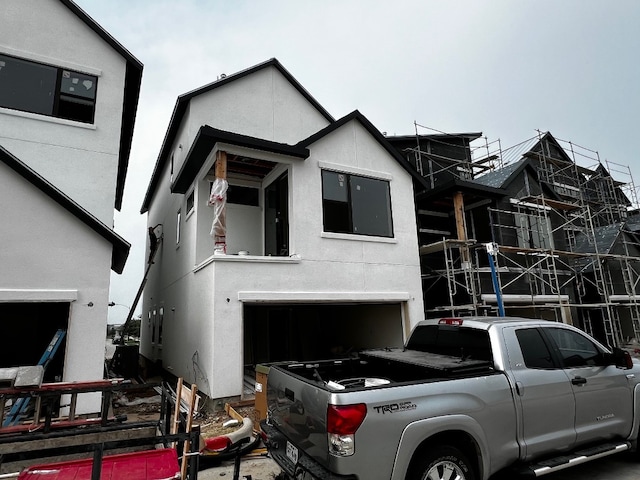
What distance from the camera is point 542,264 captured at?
14094 millimetres

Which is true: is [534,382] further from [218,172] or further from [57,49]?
[57,49]

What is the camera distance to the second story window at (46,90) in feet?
27.9

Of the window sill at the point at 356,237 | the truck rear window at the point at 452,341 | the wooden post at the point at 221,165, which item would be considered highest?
the wooden post at the point at 221,165

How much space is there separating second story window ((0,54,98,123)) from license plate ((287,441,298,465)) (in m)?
9.01

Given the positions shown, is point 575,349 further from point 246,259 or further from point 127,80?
point 127,80

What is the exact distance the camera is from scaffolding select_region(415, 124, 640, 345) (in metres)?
12.3

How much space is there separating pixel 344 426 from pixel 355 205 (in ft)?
25.4

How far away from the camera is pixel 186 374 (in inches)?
376

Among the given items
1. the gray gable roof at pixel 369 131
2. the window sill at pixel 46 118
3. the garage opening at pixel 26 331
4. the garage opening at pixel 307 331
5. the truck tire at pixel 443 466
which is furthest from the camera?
the garage opening at pixel 307 331

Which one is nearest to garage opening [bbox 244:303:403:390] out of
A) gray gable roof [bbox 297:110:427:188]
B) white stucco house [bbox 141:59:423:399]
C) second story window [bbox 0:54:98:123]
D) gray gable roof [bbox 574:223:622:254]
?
white stucco house [bbox 141:59:423:399]

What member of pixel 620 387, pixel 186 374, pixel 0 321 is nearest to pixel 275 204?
pixel 186 374

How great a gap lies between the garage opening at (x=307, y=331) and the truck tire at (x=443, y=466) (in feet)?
25.7

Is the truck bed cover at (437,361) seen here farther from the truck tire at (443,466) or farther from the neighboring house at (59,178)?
the neighboring house at (59,178)

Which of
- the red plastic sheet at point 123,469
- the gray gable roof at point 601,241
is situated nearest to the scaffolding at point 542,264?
the gray gable roof at point 601,241
